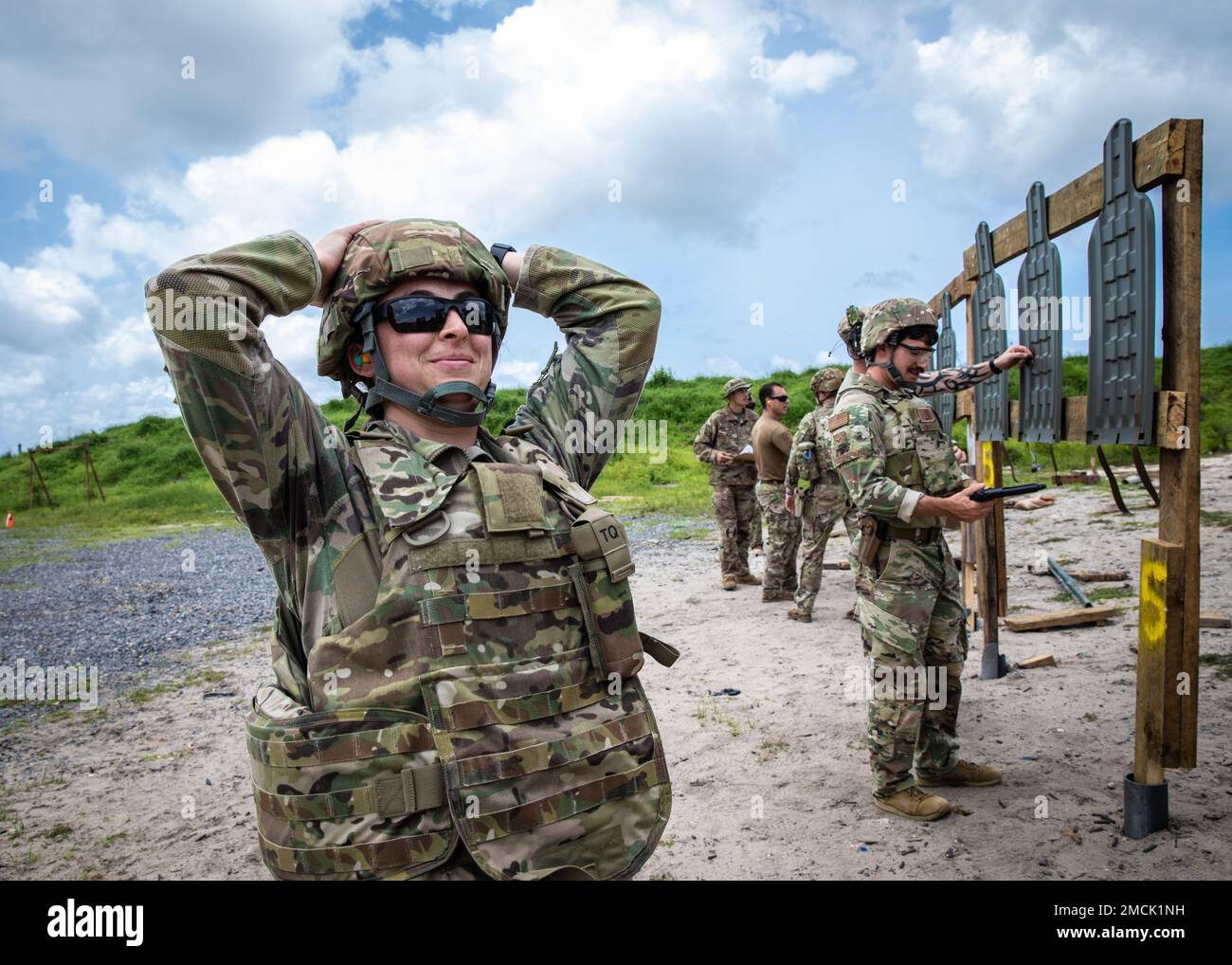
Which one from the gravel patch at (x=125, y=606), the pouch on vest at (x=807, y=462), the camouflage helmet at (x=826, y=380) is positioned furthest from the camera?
the camouflage helmet at (x=826, y=380)

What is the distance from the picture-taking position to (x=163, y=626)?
931 centimetres

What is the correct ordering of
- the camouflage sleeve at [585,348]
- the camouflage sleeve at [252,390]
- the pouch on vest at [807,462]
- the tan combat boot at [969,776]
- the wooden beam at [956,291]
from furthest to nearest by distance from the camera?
the pouch on vest at [807,462] < the wooden beam at [956,291] < the tan combat boot at [969,776] < the camouflage sleeve at [585,348] < the camouflage sleeve at [252,390]

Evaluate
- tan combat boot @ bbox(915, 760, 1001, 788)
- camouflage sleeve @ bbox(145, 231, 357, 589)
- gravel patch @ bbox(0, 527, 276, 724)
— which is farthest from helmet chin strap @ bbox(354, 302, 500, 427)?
gravel patch @ bbox(0, 527, 276, 724)

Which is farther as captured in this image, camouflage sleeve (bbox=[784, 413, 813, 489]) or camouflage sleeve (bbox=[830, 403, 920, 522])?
camouflage sleeve (bbox=[784, 413, 813, 489])

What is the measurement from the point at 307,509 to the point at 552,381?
805 millimetres

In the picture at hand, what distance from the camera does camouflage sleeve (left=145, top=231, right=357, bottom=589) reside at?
4.90ft

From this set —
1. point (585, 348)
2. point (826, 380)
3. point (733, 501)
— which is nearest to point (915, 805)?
point (585, 348)

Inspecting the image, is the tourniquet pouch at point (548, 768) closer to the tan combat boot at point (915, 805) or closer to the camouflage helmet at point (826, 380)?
the tan combat boot at point (915, 805)

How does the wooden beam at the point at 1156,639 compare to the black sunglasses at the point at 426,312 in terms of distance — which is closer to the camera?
the black sunglasses at the point at 426,312

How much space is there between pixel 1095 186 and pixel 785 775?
3.43 metres

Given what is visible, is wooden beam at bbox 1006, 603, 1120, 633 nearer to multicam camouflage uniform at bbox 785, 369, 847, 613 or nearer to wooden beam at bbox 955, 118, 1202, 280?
multicam camouflage uniform at bbox 785, 369, 847, 613

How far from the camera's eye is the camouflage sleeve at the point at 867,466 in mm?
3922

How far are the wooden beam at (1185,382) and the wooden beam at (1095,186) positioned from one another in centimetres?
3

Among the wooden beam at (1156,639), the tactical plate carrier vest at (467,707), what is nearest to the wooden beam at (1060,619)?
the wooden beam at (1156,639)
